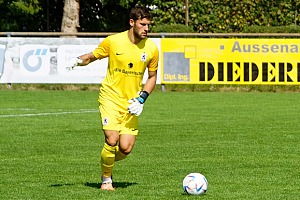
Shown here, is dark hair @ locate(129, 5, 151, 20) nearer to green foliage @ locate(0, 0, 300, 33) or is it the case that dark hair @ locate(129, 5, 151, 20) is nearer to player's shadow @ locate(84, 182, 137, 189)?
player's shadow @ locate(84, 182, 137, 189)

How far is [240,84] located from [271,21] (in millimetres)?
9812

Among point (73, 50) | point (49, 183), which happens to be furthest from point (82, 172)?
point (73, 50)

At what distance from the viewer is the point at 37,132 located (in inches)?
676

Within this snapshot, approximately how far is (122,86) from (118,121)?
37 centimetres

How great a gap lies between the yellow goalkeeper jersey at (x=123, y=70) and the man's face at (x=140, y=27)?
212 millimetres

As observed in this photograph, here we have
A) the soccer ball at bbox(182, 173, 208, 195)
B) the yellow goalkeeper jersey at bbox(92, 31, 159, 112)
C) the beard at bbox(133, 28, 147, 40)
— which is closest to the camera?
the soccer ball at bbox(182, 173, 208, 195)

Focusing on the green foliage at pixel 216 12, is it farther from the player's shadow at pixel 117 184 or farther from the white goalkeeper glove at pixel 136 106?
the white goalkeeper glove at pixel 136 106

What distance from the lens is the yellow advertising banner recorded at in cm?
2881

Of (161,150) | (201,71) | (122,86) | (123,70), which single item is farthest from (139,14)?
(201,71)

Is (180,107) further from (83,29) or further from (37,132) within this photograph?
(83,29)

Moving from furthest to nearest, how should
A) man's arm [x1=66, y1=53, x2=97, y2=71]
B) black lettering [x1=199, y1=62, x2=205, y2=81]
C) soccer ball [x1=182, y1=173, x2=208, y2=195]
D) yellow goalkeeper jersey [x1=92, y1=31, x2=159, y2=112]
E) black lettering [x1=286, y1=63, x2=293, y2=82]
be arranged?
black lettering [x1=199, y1=62, x2=205, y2=81], black lettering [x1=286, y1=63, x2=293, y2=82], man's arm [x1=66, y1=53, x2=97, y2=71], yellow goalkeeper jersey [x1=92, y1=31, x2=159, y2=112], soccer ball [x1=182, y1=173, x2=208, y2=195]

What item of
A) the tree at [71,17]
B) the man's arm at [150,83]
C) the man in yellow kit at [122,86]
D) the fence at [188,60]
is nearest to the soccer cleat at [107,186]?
the man in yellow kit at [122,86]

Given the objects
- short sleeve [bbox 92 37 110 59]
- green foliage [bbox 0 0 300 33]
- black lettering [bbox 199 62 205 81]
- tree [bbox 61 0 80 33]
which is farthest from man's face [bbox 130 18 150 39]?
tree [bbox 61 0 80 33]

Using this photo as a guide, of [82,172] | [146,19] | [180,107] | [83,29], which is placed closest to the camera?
[146,19]
